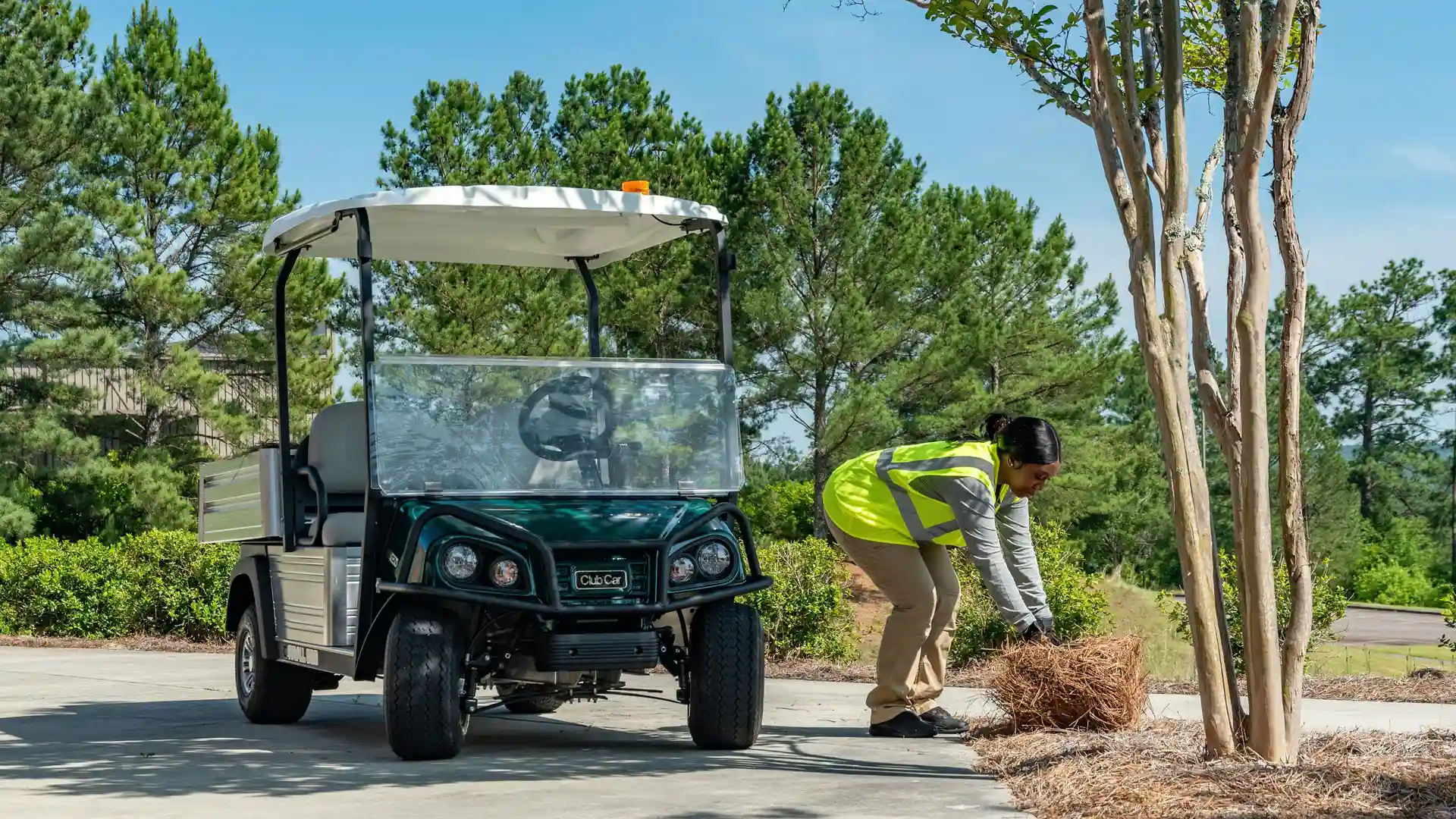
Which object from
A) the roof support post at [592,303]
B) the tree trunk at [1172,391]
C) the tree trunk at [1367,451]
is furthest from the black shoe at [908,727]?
the tree trunk at [1367,451]

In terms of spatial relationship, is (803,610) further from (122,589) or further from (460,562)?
(122,589)

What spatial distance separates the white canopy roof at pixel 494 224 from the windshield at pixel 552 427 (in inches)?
28.2

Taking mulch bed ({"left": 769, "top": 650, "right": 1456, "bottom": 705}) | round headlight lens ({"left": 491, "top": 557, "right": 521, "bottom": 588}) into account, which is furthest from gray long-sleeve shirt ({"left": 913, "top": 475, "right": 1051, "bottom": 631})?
round headlight lens ({"left": 491, "top": 557, "right": 521, "bottom": 588})

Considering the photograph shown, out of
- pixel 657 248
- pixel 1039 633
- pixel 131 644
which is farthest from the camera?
pixel 657 248

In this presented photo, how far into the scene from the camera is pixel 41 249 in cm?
2306

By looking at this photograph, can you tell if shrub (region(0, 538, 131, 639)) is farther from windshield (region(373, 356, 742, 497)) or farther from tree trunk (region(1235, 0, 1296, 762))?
tree trunk (region(1235, 0, 1296, 762))

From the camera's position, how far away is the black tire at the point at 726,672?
A: 6.81 metres

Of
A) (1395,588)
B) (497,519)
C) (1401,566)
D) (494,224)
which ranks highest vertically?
(494,224)

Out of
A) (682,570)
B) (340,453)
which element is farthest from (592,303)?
(682,570)

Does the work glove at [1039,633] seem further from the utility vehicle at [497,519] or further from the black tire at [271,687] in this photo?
the black tire at [271,687]

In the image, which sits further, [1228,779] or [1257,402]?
[1257,402]

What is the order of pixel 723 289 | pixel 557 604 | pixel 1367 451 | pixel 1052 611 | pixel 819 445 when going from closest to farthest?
pixel 557 604
pixel 723 289
pixel 1052 611
pixel 819 445
pixel 1367 451

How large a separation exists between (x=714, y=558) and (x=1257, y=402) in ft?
7.95

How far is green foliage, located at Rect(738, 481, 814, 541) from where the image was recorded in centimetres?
2930
